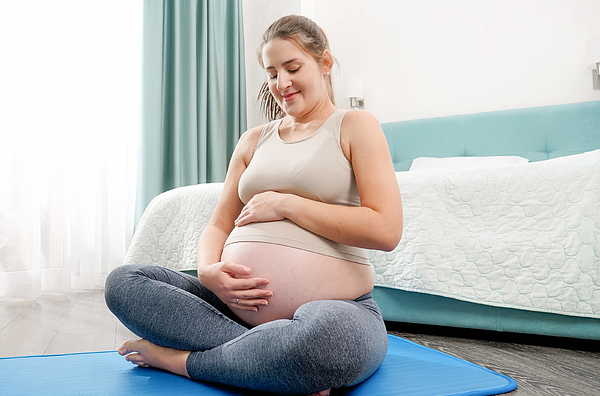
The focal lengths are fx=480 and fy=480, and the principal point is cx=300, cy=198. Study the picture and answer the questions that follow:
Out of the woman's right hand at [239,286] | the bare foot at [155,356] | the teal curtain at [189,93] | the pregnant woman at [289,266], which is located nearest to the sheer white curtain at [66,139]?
the teal curtain at [189,93]

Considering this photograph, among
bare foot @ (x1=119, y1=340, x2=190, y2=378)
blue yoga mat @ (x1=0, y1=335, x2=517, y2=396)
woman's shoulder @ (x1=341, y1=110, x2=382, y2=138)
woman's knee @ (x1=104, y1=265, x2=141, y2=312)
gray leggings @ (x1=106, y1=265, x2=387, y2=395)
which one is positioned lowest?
blue yoga mat @ (x1=0, y1=335, x2=517, y2=396)

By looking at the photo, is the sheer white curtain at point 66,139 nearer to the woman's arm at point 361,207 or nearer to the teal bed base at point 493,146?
the teal bed base at point 493,146

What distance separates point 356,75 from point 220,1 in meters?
1.26

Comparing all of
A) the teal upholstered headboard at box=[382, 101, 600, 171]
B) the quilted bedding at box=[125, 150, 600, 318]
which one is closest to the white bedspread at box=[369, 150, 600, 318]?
the quilted bedding at box=[125, 150, 600, 318]

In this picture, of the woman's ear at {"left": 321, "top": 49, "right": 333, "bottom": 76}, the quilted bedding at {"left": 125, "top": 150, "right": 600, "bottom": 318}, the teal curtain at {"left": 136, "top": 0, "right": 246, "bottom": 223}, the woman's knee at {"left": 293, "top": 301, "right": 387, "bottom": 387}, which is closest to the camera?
the woman's knee at {"left": 293, "top": 301, "right": 387, "bottom": 387}

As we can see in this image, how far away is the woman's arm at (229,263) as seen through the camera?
984 mm

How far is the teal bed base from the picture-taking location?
57.0 inches

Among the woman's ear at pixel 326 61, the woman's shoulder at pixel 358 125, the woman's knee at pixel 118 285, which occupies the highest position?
the woman's ear at pixel 326 61

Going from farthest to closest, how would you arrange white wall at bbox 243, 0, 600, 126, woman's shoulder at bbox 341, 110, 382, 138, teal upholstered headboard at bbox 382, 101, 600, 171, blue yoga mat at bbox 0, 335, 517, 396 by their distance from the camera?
1. white wall at bbox 243, 0, 600, 126
2. teal upholstered headboard at bbox 382, 101, 600, 171
3. woman's shoulder at bbox 341, 110, 382, 138
4. blue yoga mat at bbox 0, 335, 517, 396

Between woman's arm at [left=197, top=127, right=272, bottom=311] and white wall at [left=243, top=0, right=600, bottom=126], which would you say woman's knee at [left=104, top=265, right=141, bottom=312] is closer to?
woman's arm at [left=197, top=127, right=272, bottom=311]

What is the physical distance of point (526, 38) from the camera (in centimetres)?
287

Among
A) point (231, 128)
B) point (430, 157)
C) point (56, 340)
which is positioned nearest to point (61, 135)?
point (231, 128)

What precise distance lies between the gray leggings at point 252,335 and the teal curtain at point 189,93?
2278 millimetres

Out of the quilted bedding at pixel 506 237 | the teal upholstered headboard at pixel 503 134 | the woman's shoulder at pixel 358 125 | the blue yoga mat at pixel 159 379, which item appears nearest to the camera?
the blue yoga mat at pixel 159 379
